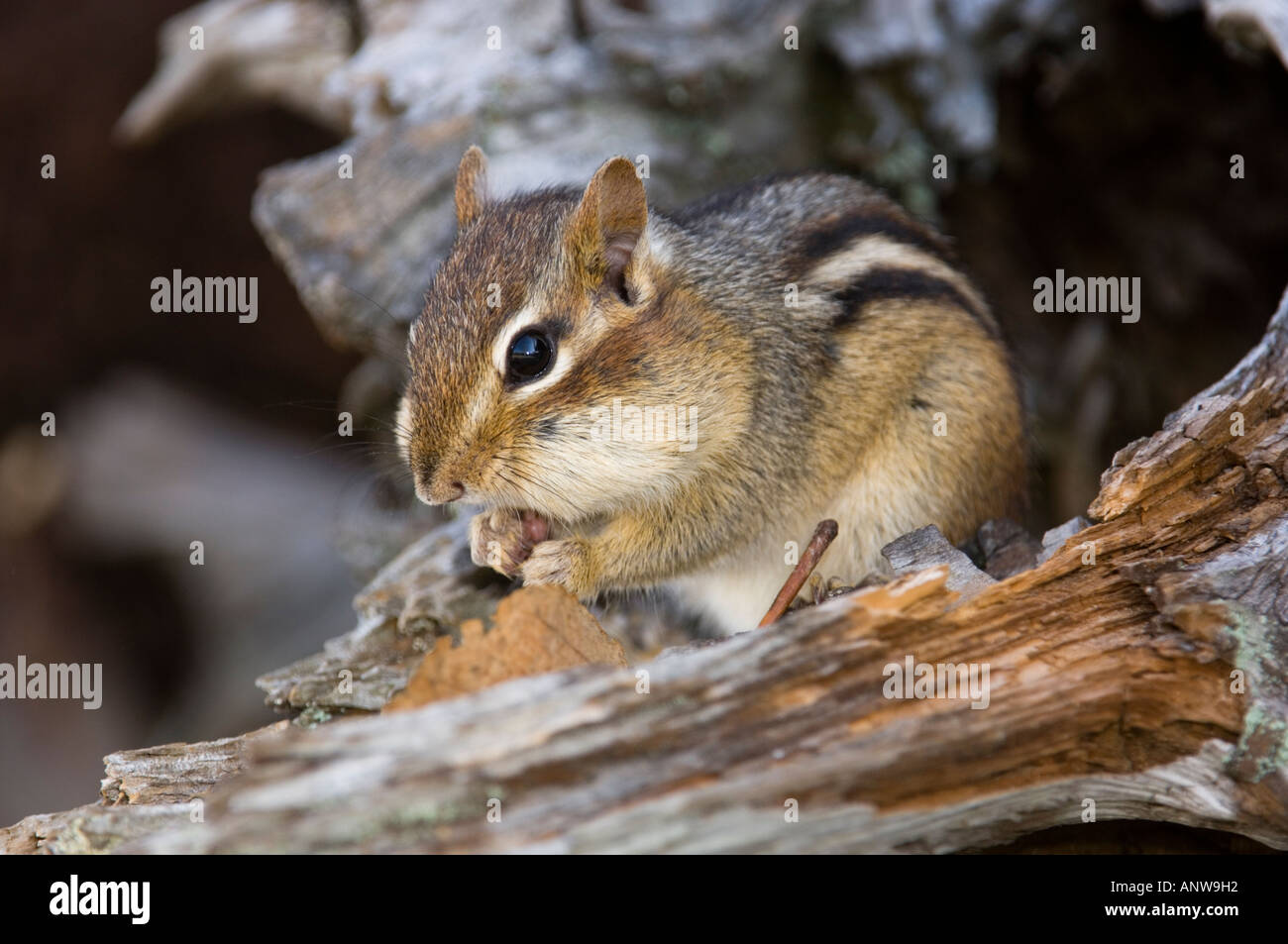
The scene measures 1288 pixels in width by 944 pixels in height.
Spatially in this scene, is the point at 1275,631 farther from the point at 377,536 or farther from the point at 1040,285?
the point at 1040,285

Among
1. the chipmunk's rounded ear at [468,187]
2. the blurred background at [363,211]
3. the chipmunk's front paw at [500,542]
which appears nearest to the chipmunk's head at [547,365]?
the chipmunk's front paw at [500,542]

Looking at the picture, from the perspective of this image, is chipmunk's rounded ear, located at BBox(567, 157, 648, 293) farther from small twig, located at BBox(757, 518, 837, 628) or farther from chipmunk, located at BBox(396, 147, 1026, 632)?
small twig, located at BBox(757, 518, 837, 628)

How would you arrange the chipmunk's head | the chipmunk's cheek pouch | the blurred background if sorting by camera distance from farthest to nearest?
the blurred background
the chipmunk's cheek pouch
the chipmunk's head

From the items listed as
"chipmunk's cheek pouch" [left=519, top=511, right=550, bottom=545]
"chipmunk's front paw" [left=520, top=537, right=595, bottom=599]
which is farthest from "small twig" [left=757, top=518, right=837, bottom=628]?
"chipmunk's cheek pouch" [left=519, top=511, right=550, bottom=545]

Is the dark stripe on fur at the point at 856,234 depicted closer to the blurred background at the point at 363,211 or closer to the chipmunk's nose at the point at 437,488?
the blurred background at the point at 363,211

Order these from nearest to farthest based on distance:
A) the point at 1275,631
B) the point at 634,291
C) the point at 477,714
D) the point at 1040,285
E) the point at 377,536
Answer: the point at 477,714 < the point at 1275,631 < the point at 634,291 < the point at 377,536 < the point at 1040,285

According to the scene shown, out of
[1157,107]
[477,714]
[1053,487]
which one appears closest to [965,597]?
[477,714]
